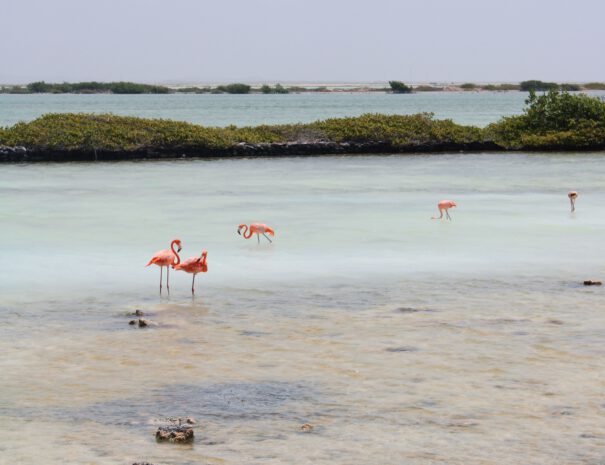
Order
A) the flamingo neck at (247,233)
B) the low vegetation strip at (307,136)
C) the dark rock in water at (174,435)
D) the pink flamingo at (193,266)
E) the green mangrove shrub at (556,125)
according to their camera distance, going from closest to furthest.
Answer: the dark rock in water at (174,435) → the pink flamingo at (193,266) → the flamingo neck at (247,233) → the low vegetation strip at (307,136) → the green mangrove shrub at (556,125)

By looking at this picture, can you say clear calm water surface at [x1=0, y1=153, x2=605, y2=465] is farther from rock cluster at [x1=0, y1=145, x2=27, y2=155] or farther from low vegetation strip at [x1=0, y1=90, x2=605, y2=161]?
low vegetation strip at [x1=0, y1=90, x2=605, y2=161]

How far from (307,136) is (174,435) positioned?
86.6ft

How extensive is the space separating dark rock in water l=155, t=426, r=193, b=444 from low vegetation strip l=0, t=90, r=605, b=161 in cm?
2406

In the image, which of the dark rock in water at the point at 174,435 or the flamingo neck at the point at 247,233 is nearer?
the dark rock in water at the point at 174,435

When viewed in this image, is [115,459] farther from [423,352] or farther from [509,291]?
[509,291]

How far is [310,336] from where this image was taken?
9406mm

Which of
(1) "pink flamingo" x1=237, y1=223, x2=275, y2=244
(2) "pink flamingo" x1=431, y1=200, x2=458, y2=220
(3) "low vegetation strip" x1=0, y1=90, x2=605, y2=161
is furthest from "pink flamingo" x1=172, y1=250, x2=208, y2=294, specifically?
(3) "low vegetation strip" x1=0, y1=90, x2=605, y2=161

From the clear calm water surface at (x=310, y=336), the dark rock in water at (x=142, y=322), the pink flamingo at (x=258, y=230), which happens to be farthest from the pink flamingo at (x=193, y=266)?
the pink flamingo at (x=258, y=230)

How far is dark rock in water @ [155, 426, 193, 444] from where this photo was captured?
262 inches

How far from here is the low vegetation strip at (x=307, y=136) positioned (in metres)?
30.2

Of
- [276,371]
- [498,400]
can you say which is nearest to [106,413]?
[276,371]

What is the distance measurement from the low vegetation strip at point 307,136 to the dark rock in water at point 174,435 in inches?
947

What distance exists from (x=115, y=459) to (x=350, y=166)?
72.4ft

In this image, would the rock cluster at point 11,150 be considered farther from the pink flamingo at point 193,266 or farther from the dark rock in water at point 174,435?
the dark rock in water at point 174,435
